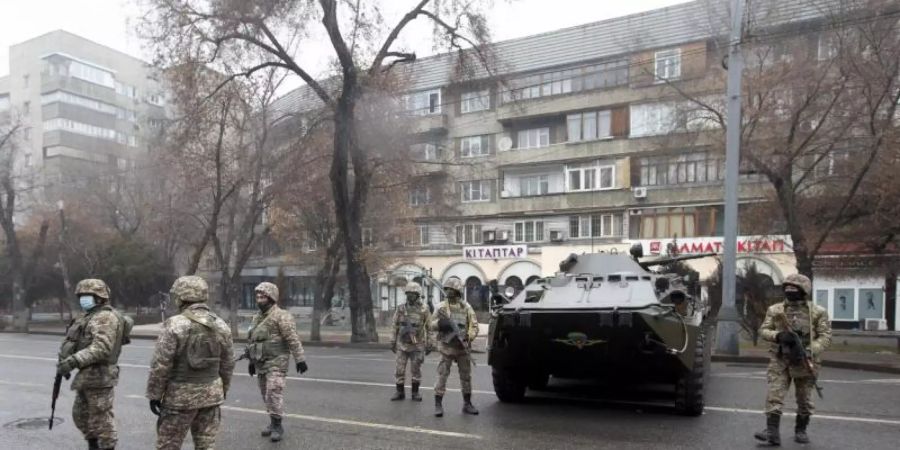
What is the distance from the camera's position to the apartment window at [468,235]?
127 feet

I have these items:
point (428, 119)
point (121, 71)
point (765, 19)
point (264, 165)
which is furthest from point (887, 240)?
point (121, 71)

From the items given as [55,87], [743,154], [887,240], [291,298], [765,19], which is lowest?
[291,298]

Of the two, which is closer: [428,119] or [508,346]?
[508,346]

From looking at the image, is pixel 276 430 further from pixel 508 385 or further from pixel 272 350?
pixel 508 385

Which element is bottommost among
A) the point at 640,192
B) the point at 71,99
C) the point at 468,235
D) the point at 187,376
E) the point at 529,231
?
the point at 187,376

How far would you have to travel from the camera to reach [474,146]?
39469mm

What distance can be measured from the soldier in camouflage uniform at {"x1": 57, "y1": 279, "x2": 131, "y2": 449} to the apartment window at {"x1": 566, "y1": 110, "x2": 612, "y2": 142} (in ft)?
102

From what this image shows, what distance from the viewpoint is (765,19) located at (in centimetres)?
1908

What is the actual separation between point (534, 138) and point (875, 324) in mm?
18509

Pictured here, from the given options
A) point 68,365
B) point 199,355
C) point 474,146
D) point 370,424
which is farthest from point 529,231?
point 199,355

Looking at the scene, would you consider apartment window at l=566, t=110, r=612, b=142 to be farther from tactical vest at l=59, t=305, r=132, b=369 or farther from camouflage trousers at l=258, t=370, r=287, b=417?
tactical vest at l=59, t=305, r=132, b=369

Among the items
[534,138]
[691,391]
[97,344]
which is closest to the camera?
[97,344]

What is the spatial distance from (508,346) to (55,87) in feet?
195

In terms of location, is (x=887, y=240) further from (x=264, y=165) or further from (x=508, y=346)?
(x=264, y=165)
